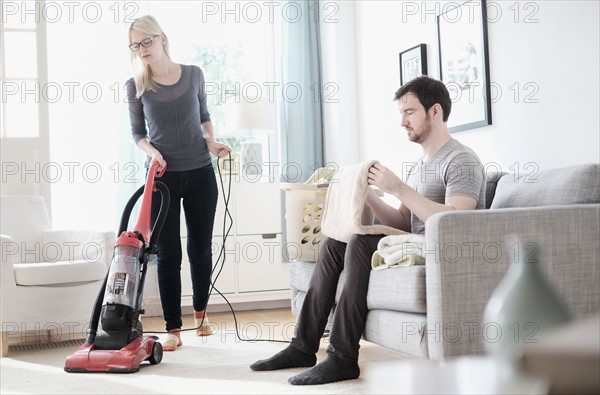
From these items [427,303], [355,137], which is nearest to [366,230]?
[427,303]

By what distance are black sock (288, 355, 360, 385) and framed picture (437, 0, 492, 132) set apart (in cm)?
147

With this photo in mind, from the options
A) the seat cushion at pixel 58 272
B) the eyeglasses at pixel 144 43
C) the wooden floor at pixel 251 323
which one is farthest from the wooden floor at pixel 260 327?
the eyeglasses at pixel 144 43

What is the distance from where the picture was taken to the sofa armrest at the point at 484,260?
2213mm

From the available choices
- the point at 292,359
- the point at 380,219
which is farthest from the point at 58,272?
the point at 380,219

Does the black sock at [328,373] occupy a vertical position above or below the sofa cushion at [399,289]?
below

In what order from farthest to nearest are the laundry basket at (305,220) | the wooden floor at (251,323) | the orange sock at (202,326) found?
the wooden floor at (251,323), the orange sock at (202,326), the laundry basket at (305,220)

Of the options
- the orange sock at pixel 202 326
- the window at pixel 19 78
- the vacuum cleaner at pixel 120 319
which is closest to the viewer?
the vacuum cleaner at pixel 120 319

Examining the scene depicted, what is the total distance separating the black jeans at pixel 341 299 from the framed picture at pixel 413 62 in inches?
63.0

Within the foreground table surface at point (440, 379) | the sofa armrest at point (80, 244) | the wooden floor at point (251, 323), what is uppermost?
the sofa armrest at point (80, 244)

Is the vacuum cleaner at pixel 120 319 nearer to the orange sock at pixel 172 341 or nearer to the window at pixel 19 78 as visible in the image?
the orange sock at pixel 172 341

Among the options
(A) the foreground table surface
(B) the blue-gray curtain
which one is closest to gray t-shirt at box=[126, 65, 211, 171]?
(B) the blue-gray curtain

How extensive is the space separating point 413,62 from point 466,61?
54 cm

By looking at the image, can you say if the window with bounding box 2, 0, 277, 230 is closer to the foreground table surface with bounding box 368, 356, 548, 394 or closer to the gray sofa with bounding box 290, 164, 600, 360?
the gray sofa with bounding box 290, 164, 600, 360

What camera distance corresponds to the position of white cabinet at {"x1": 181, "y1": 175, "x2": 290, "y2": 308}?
4.77 metres
